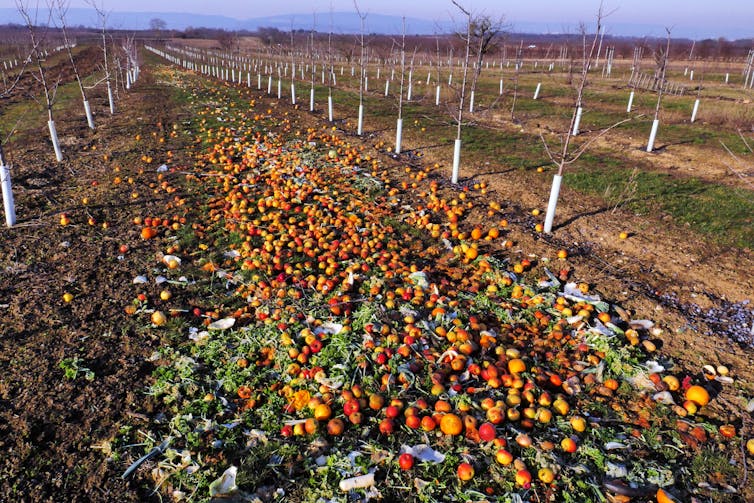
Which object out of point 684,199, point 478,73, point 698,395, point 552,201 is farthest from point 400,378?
point 478,73

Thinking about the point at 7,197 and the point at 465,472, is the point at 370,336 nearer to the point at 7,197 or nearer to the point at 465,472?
the point at 465,472

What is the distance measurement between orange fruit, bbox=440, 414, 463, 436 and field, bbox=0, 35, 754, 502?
2 cm

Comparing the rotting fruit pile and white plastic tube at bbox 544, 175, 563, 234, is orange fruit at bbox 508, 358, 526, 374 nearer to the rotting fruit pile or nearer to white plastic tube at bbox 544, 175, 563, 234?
the rotting fruit pile

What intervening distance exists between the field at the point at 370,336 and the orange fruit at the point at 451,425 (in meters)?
0.02

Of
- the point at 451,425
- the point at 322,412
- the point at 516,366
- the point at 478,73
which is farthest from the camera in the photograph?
the point at 478,73

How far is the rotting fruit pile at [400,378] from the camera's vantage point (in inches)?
167

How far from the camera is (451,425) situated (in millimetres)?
4570

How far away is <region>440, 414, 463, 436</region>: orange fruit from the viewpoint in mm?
4562

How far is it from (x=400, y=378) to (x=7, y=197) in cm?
939

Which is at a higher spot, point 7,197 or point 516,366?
point 7,197

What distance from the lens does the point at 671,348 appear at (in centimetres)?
614

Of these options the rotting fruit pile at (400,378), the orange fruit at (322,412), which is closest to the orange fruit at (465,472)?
the rotting fruit pile at (400,378)

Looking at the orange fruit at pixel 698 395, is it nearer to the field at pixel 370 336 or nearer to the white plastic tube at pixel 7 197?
the field at pixel 370 336

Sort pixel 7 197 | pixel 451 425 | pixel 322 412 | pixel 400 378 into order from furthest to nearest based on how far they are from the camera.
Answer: pixel 7 197
pixel 400 378
pixel 322 412
pixel 451 425
